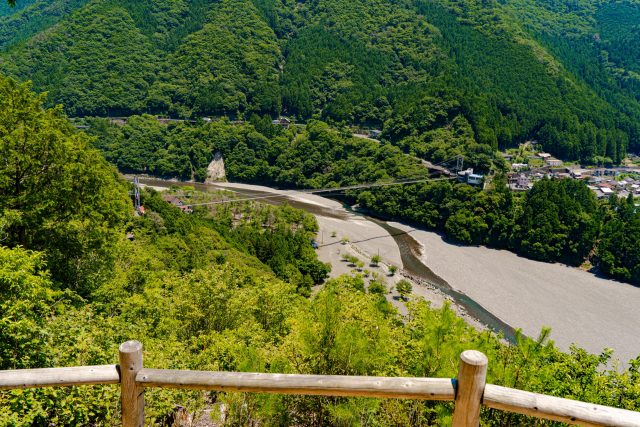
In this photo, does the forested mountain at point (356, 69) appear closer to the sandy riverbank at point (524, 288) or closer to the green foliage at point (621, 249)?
the sandy riverbank at point (524, 288)

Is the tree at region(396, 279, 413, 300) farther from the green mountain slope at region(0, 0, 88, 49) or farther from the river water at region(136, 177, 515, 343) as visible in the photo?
the green mountain slope at region(0, 0, 88, 49)

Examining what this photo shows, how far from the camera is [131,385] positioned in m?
2.43

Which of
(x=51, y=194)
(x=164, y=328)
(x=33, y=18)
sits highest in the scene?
(x=33, y=18)

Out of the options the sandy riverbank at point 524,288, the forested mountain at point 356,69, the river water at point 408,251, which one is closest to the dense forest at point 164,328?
the river water at point 408,251

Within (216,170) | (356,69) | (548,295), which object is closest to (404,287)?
(548,295)

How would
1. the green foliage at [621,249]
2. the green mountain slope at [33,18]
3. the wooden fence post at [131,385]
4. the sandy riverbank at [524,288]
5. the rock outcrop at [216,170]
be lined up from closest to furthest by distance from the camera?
the wooden fence post at [131,385], the sandy riverbank at [524,288], the green foliage at [621,249], the rock outcrop at [216,170], the green mountain slope at [33,18]

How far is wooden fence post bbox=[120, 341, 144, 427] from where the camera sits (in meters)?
2.40

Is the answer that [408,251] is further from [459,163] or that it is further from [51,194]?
[51,194]

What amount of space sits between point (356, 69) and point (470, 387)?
6825 cm

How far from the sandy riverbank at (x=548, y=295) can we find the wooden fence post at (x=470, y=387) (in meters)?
20.3

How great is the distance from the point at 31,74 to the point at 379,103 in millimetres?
49062

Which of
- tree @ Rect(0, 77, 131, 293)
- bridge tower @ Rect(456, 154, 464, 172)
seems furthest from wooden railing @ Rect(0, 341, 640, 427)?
bridge tower @ Rect(456, 154, 464, 172)

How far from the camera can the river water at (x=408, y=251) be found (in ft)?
74.4

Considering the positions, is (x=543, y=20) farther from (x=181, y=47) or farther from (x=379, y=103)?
(x=181, y=47)
